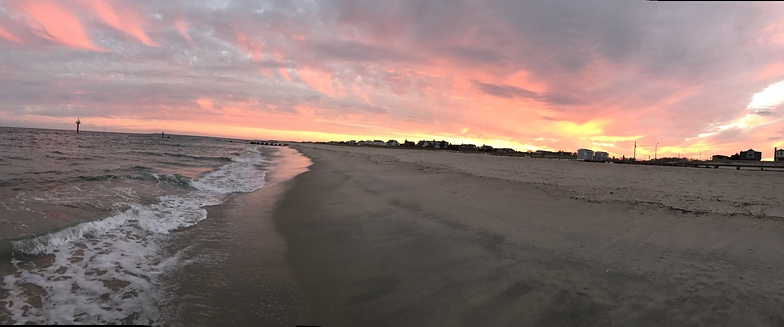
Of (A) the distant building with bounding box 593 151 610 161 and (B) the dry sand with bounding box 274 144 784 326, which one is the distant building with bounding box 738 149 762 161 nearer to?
(A) the distant building with bounding box 593 151 610 161

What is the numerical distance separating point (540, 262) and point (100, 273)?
6759 millimetres

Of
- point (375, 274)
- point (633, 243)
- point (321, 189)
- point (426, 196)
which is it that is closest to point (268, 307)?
point (375, 274)

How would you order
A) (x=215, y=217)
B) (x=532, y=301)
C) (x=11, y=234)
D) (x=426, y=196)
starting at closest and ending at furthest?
(x=532, y=301) < (x=11, y=234) < (x=215, y=217) < (x=426, y=196)

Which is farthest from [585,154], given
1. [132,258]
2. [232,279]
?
[132,258]

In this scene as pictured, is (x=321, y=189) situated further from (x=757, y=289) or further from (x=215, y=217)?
(x=757, y=289)

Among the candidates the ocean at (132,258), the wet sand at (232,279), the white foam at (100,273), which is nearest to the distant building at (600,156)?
the ocean at (132,258)

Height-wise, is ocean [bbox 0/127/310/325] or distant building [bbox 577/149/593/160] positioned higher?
distant building [bbox 577/149/593/160]

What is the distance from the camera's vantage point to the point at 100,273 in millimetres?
5363

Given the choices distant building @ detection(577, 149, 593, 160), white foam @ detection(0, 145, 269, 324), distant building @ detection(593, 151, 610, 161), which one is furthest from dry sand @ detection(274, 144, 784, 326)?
distant building @ detection(593, 151, 610, 161)

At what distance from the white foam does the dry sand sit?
2.02 metres

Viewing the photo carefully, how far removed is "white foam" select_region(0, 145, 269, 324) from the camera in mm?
4098

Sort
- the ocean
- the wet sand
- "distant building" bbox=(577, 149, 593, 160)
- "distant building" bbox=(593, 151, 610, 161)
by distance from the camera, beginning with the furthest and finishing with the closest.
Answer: "distant building" bbox=(593, 151, 610, 161) < "distant building" bbox=(577, 149, 593, 160) < the ocean < the wet sand

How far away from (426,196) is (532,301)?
22.6ft

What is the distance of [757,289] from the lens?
165 inches
